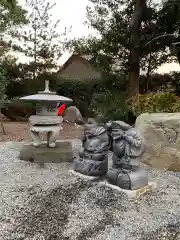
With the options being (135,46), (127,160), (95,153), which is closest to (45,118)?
(95,153)

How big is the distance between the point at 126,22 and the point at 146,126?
4743mm

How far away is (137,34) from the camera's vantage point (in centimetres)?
698

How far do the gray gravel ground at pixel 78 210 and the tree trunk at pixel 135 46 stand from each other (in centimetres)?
416

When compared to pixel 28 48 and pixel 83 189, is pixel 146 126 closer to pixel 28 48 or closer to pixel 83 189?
pixel 83 189

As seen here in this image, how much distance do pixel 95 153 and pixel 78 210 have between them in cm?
82

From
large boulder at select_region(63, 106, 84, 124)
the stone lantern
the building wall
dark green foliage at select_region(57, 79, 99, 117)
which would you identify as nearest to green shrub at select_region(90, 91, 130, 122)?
large boulder at select_region(63, 106, 84, 124)

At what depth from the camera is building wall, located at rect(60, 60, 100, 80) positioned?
8.57 metres

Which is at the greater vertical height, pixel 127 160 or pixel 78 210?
pixel 127 160

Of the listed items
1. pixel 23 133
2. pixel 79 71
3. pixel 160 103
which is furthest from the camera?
pixel 79 71

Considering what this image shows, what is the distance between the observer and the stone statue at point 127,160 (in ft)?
9.16

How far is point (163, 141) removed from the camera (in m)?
3.77

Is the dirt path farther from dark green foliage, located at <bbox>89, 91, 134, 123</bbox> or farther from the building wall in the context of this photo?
the building wall

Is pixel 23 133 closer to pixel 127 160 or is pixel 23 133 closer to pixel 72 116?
pixel 72 116

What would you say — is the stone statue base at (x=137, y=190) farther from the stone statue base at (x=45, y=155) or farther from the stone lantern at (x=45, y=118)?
the stone lantern at (x=45, y=118)
